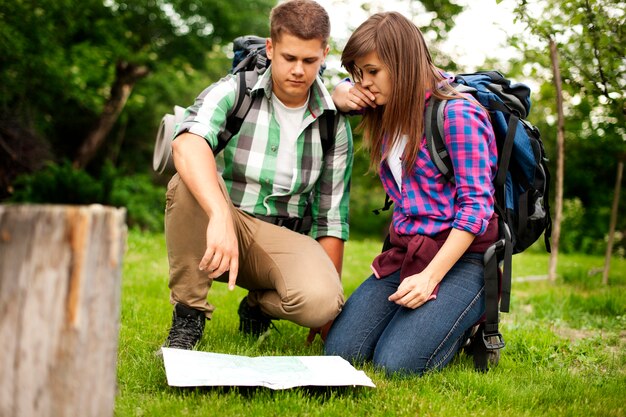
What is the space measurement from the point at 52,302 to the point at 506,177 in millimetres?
2366

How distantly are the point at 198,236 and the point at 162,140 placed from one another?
709 millimetres

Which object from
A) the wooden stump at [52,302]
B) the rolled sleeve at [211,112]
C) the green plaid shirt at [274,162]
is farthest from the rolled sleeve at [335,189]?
the wooden stump at [52,302]

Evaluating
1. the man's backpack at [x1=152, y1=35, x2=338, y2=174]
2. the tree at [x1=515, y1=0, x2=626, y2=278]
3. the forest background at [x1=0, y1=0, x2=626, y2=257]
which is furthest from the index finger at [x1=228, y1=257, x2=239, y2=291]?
the forest background at [x1=0, y1=0, x2=626, y2=257]

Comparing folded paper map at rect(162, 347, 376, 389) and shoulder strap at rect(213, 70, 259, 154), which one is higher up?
shoulder strap at rect(213, 70, 259, 154)

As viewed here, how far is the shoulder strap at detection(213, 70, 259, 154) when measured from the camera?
3.57 meters

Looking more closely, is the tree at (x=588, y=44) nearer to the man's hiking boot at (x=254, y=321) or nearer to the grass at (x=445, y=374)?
the grass at (x=445, y=374)

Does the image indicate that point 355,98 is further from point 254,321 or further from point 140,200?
point 140,200

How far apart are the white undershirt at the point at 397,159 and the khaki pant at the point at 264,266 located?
59 centimetres

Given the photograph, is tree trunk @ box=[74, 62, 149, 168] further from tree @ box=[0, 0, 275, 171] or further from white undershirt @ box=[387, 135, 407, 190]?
white undershirt @ box=[387, 135, 407, 190]

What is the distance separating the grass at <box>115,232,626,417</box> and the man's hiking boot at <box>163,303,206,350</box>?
8 centimetres

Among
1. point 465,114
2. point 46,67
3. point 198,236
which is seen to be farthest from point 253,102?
point 46,67

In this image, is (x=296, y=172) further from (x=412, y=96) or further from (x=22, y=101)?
(x=22, y=101)

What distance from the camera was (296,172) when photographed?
367 centimetres

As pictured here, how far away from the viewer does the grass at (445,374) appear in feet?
8.46
